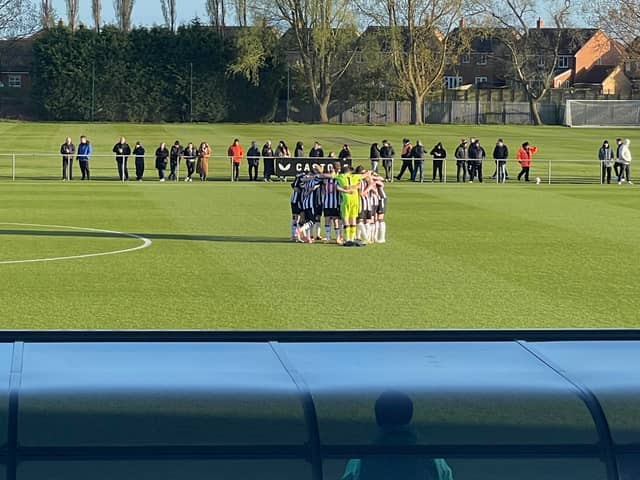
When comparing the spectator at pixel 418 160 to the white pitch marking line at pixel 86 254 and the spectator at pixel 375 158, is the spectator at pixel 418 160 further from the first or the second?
the white pitch marking line at pixel 86 254

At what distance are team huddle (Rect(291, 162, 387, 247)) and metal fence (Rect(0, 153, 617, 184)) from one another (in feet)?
55.7

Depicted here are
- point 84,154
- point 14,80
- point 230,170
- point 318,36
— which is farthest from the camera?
point 14,80

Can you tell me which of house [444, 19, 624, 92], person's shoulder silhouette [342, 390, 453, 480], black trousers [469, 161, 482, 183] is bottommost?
black trousers [469, 161, 482, 183]

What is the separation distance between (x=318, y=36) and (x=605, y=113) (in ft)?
71.2

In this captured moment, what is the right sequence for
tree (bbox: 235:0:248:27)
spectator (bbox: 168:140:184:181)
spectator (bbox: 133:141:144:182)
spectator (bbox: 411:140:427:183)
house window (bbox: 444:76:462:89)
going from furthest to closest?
house window (bbox: 444:76:462:89)
tree (bbox: 235:0:248:27)
spectator (bbox: 411:140:427:183)
spectator (bbox: 168:140:184:181)
spectator (bbox: 133:141:144:182)

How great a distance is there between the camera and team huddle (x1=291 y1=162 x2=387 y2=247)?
22.3m

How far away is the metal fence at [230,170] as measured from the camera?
44781mm

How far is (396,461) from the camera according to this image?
4777mm

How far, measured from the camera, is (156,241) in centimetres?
2325

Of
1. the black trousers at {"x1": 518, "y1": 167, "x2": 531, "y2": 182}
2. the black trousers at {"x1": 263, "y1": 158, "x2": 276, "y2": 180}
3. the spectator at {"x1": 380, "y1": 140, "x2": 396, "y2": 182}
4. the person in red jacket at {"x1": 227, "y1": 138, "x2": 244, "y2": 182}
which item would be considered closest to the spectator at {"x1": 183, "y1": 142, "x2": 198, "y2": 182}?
the person in red jacket at {"x1": 227, "y1": 138, "x2": 244, "y2": 182}

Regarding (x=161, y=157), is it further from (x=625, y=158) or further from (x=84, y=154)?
(x=625, y=158)

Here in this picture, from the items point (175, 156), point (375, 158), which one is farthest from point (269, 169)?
point (375, 158)

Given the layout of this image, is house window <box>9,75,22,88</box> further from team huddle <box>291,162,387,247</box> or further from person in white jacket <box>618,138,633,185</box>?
team huddle <box>291,162,387,247</box>

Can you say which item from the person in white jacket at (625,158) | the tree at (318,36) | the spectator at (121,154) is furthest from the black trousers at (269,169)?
the tree at (318,36)
